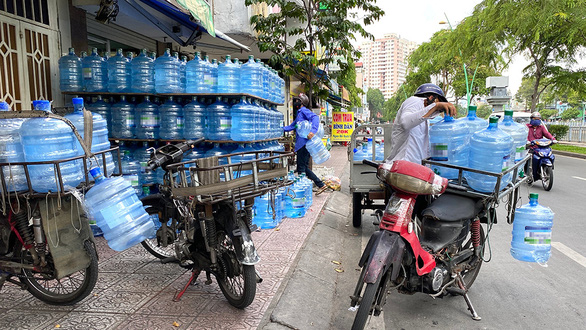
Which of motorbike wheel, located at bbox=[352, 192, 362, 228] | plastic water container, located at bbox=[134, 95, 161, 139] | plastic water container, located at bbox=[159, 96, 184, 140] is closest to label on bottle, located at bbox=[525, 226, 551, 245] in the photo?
motorbike wheel, located at bbox=[352, 192, 362, 228]

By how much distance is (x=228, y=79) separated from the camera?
5707mm

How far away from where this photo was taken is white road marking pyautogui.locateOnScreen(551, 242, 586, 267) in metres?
4.61

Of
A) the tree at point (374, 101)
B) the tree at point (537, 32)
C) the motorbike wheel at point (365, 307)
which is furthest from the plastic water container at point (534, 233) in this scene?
the tree at point (374, 101)

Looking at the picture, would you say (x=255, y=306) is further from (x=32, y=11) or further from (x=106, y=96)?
(x=32, y=11)

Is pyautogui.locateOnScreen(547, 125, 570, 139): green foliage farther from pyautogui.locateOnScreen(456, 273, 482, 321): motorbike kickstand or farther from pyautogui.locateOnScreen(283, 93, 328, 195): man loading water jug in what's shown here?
pyautogui.locateOnScreen(456, 273, 482, 321): motorbike kickstand

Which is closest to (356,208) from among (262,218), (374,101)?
(262,218)

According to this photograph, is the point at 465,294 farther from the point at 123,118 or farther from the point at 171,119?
the point at 123,118

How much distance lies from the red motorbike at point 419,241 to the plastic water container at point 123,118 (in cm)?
419

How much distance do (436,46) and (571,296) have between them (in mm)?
25890

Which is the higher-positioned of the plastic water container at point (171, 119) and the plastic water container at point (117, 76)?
the plastic water container at point (117, 76)

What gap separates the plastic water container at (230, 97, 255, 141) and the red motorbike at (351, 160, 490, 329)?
303cm

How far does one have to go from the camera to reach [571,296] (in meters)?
3.73

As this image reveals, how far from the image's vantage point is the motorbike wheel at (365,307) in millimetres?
2496

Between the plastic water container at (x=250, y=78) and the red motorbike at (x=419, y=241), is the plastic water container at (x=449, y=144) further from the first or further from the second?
the plastic water container at (x=250, y=78)
